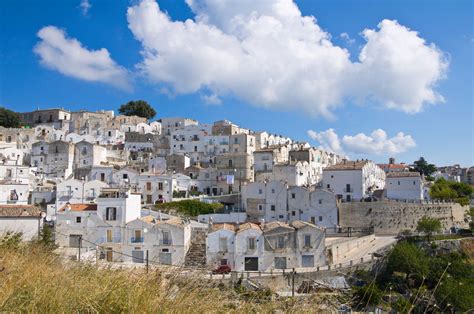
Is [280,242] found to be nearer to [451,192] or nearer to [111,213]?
[111,213]

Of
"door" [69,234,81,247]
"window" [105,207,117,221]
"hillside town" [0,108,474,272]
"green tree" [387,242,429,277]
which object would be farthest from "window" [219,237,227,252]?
"green tree" [387,242,429,277]

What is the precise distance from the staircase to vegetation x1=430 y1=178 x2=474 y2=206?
102 ft

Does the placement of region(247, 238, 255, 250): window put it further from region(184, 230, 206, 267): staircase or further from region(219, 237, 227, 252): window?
region(184, 230, 206, 267): staircase

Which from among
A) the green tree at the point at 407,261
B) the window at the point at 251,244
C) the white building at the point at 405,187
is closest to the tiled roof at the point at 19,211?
the window at the point at 251,244

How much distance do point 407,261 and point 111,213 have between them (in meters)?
20.8

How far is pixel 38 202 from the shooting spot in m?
41.0

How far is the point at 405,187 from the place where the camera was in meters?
45.0

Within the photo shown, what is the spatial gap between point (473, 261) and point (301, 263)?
16518 millimetres

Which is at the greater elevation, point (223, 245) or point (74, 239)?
point (74, 239)

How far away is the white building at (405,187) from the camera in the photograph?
44.6 meters

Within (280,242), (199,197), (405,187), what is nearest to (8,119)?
(199,197)

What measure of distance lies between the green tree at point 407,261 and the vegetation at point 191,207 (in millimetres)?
17121

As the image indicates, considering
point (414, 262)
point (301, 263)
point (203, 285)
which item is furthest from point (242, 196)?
point (203, 285)

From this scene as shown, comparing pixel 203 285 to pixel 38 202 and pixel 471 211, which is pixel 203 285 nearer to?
pixel 38 202
